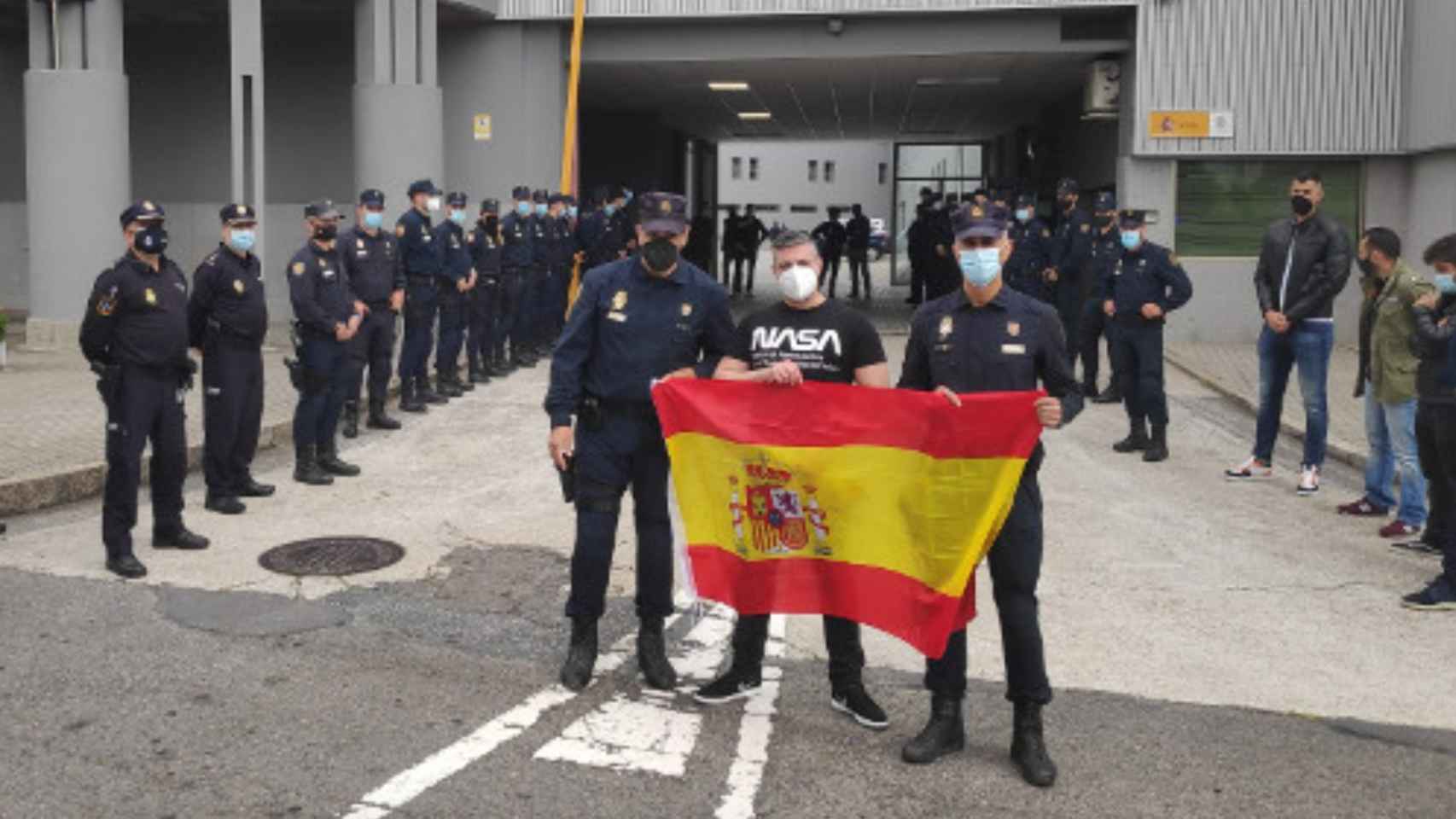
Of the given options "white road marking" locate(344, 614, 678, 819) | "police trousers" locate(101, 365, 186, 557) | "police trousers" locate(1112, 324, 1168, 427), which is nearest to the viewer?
"white road marking" locate(344, 614, 678, 819)

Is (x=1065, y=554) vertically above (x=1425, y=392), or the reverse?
(x=1425, y=392)

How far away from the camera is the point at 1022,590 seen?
5145 millimetres

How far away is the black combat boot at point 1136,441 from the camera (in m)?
11.9

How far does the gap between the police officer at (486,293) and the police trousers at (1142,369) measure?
22.4ft

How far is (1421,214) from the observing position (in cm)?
1862

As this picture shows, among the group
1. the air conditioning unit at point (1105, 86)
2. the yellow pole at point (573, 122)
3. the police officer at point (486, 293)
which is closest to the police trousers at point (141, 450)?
the police officer at point (486, 293)

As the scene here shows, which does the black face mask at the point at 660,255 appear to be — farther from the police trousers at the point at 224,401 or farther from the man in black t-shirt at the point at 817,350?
the police trousers at the point at 224,401

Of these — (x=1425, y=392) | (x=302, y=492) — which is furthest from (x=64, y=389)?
(x=1425, y=392)

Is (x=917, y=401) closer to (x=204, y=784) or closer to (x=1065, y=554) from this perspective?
(x=204, y=784)

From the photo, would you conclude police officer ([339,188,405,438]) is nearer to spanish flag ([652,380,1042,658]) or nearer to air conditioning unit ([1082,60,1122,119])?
spanish flag ([652,380,1042,658])

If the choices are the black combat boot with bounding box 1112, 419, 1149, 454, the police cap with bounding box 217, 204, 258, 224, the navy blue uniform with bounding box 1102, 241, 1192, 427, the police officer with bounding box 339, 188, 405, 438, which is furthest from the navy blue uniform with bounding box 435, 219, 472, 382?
the black combat boot with bounding box 1112, 419, 1149, 454

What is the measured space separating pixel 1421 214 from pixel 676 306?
52.1 feet

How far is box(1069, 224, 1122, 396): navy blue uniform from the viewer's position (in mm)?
13422

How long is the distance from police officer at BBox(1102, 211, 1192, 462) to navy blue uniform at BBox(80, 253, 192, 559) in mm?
7522
